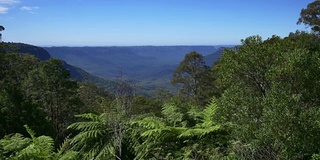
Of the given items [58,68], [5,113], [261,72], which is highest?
[261,72]

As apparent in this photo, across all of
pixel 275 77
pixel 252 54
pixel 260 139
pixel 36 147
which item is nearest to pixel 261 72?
pixel 252 54

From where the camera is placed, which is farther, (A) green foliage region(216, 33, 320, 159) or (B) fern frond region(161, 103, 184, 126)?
(B) fern frond region(161, 103, 184, 126)

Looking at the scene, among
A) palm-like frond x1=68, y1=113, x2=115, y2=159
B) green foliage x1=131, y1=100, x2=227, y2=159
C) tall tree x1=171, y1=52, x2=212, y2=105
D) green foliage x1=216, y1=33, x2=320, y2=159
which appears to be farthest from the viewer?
tall tree x1=171, y1=52, x2=212, y2=105

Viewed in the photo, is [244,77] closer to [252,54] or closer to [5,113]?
[252,54]

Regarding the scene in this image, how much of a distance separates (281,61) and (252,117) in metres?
1.78

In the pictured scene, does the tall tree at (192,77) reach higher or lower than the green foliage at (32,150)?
lower

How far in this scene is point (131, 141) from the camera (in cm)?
855

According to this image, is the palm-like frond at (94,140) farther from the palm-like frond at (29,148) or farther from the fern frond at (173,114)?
the fern frond at (173,114)

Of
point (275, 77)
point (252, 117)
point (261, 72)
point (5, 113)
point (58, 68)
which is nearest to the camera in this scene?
point (252, 117)

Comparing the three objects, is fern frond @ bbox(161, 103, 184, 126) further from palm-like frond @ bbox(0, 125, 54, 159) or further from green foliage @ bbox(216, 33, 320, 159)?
palm-like frond @ bbox(0, 125, 54, 159)

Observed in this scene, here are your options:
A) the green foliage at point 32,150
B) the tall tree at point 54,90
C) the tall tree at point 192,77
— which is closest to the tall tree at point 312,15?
the tall tree at point 192,77

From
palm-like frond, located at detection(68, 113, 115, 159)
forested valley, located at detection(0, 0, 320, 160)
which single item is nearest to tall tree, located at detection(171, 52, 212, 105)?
forested valley, located at detection(0, 0, 320, 160)

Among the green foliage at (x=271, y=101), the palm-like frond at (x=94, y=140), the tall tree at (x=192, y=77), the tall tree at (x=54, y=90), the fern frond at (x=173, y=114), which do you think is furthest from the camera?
the tall tree at (x=192, y=77)

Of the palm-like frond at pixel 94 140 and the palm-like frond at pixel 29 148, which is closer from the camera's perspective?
the palm-like frond at pixel 29 148
